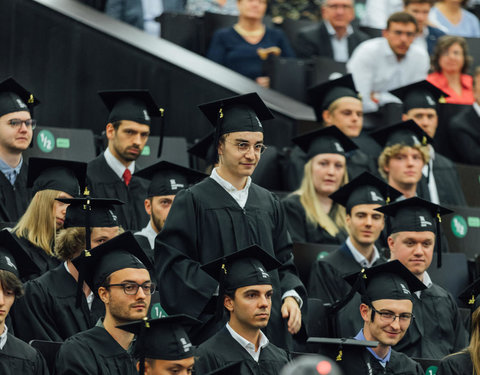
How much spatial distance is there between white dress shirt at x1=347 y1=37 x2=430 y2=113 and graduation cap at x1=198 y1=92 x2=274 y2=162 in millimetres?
3534

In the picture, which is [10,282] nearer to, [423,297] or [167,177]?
[167,177]

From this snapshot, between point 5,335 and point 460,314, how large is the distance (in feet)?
9.55

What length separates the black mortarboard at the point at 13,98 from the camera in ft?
24.7

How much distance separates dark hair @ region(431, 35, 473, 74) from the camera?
984 cm

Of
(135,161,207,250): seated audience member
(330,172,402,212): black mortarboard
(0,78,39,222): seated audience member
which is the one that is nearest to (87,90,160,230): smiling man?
(135,161,207,250): seated audience member

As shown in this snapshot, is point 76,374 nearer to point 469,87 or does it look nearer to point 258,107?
point 258,107

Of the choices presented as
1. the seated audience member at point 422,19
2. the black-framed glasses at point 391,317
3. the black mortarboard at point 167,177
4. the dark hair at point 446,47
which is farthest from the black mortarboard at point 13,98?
the seated audience member at point 422,19

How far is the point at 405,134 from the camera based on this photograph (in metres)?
8.63

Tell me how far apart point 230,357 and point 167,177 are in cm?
200

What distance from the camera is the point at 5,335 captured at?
17.9ft

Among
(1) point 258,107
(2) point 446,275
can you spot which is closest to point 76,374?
(1) point 258,107

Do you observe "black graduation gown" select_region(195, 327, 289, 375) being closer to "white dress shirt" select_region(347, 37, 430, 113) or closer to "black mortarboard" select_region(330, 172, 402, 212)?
"black mortarboard" select_region(330, 172, 402, 212)

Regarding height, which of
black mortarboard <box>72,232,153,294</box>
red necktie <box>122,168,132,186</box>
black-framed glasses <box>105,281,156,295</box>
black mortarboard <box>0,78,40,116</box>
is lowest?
black-framed glasses <box>105,281,156,295</box>

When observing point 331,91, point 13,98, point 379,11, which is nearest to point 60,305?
point 13,98
